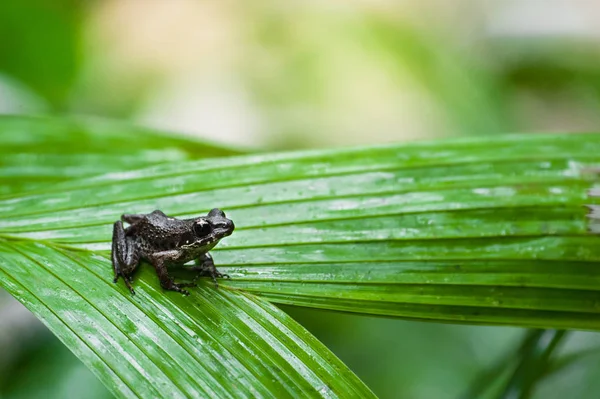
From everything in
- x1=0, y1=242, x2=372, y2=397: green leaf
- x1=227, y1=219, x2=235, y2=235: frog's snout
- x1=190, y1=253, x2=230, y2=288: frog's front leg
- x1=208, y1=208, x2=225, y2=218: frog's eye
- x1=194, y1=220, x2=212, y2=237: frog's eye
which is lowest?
x1=0, y1=242, x2=372, y2=397: green leaf

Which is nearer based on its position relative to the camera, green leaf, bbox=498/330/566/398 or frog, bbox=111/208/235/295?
frog, bbox=111/208/235/295

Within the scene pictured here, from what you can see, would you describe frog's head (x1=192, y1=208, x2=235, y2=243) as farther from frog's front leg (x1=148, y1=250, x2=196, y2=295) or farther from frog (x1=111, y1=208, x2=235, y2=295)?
frog's front leg (x1=148, y1=250, x2=196, y2=295)

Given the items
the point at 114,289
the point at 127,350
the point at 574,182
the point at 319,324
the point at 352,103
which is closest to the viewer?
the point at 127,350

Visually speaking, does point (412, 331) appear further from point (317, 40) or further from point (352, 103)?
point (317, 40)

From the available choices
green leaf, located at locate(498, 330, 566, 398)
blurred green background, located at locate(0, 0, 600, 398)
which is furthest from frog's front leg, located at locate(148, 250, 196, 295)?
blurred green background, located at locate(0, 0, 600, 398)

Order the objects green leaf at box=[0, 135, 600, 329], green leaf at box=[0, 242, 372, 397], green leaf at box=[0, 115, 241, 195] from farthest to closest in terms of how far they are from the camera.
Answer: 1. green leaf at box=[0, 115, 241, 195]
2. green leaf at box=[0, 135, 600, 329]
3. green leaf at box=[0, 242, 372, 397]

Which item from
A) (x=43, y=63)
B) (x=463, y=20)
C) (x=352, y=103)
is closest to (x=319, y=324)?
(x=352, y=103)

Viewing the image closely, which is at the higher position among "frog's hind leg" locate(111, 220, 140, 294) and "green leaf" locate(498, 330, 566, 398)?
"green leaf" locate(498, 330, 566, 398)
